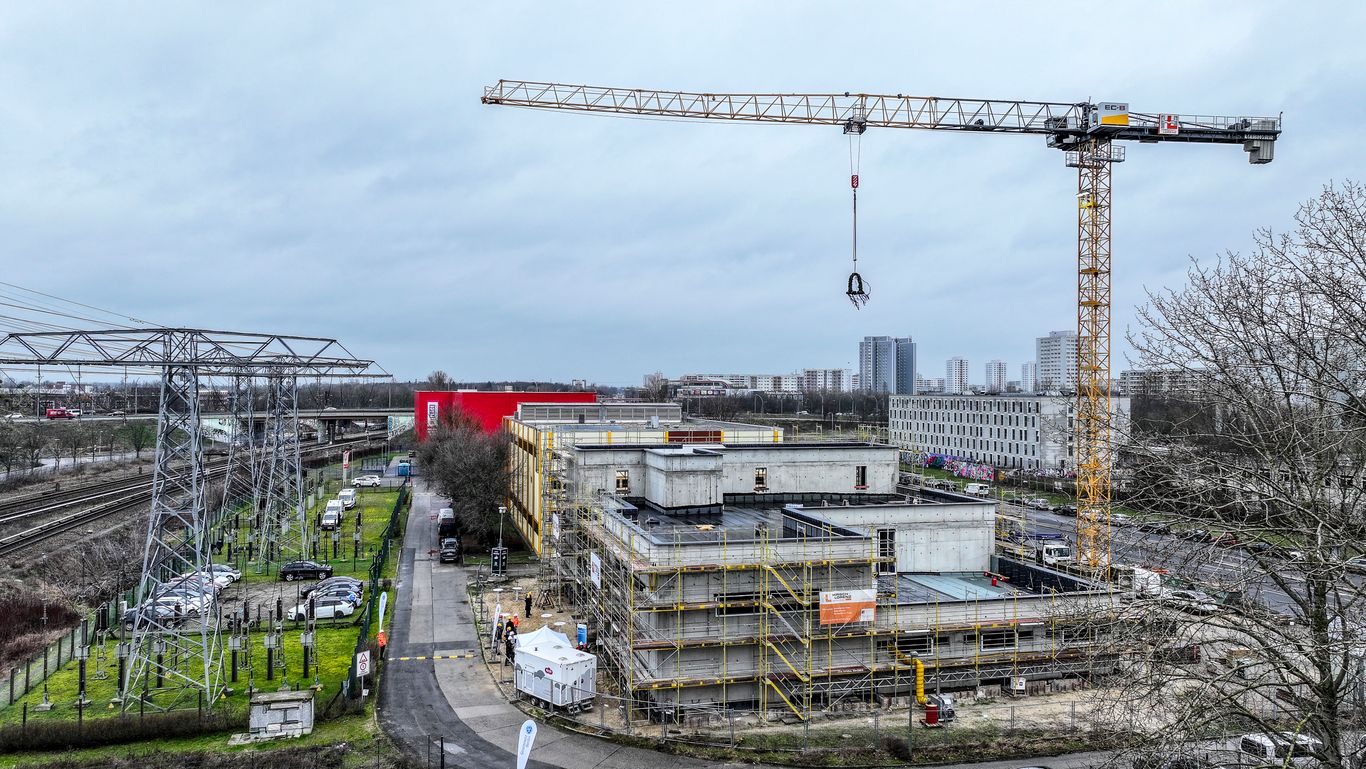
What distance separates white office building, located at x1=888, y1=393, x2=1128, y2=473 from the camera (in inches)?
3108

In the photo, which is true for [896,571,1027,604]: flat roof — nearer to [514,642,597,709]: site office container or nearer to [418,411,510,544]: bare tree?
[514,642,597,709]: site office container

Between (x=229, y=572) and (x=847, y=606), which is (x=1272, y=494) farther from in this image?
(x=229, y=572)

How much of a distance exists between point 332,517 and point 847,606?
1653 inches

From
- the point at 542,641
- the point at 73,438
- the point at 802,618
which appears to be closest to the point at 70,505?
the point at 73,438

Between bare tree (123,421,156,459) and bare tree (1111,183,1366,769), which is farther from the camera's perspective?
bare tree (123,421,156,459)

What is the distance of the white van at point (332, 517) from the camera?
53.8m

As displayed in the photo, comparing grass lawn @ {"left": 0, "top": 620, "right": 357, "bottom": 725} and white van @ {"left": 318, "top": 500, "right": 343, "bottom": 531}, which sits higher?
white van @ {"left": 318, "top": 500, "right": 343, "bottom": 531}

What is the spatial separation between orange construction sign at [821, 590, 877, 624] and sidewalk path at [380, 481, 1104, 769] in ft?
→ 16.5

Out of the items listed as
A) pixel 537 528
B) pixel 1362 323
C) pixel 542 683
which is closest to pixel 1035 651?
pixel 542 683

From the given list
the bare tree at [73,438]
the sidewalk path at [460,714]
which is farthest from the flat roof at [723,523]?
the bare tree at [73,438]

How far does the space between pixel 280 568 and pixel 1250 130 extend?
56755mm

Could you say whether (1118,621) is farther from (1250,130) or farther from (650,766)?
(1250,130)

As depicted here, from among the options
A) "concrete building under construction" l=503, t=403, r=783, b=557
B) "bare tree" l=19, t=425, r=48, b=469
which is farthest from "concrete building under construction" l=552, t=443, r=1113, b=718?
"bare tree" l=19, t=425, r=48, b=469

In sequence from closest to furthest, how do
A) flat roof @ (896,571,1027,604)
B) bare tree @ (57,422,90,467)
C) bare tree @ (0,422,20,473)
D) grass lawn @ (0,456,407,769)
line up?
grass lawn @ (0,456,407,769)
flat roof @ (896,571,1027,604)
bare tree @ (0,422,20,473)
bare tree @ (57,422,90,467)
